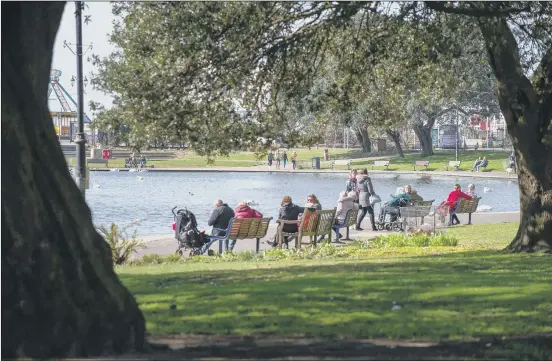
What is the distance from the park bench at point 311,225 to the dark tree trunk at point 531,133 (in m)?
4.67

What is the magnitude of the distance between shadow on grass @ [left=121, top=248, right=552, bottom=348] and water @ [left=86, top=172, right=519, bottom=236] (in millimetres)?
15532

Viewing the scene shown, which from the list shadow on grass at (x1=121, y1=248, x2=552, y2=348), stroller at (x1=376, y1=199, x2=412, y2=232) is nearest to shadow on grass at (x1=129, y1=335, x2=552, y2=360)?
shadow on grass at (x1=121, y1=248, x2=552, y2=348)

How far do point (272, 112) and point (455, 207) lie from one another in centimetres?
1197

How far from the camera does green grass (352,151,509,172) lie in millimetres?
70000

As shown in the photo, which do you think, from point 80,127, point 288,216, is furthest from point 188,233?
point 80,127

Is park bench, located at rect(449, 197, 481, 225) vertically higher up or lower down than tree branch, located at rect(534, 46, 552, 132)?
lower down

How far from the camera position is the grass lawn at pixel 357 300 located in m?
7.77

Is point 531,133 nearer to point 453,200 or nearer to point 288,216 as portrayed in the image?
point 288,216

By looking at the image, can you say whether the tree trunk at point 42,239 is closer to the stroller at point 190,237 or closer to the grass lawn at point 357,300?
the grass lawn at point 357,300

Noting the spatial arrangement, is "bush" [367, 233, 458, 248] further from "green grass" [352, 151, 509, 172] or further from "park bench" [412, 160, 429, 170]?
"park bench" [412, 160, 429, 170]

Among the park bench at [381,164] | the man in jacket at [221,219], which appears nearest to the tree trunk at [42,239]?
the man in jacket at [221,219]

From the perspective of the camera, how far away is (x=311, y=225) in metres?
19.7

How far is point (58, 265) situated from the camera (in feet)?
20.8

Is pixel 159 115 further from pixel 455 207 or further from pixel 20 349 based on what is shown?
pixel 455 207
